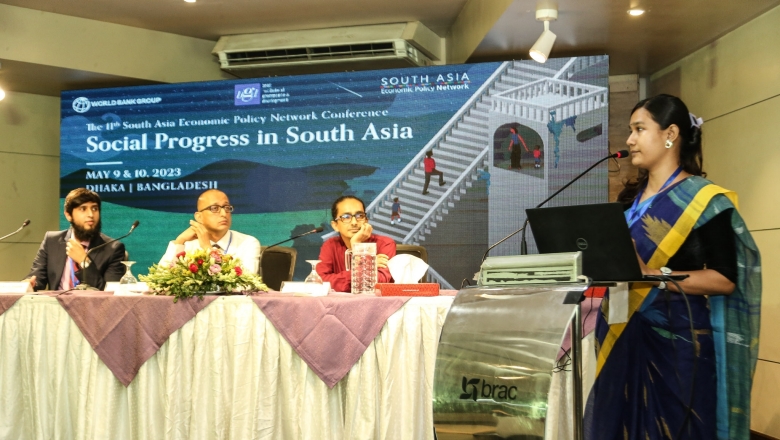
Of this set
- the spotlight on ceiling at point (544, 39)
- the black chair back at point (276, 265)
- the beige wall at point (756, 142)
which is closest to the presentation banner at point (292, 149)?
the spotlight on ceiling at point (544, 39)

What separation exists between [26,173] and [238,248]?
144 inches

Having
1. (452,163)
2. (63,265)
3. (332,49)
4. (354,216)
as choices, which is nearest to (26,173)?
(332,49)

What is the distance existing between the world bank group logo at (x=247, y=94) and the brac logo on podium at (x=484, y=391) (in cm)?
441

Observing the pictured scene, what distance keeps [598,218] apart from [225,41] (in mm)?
4865

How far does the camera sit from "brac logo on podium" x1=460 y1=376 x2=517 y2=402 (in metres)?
1.55

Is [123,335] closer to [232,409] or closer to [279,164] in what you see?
[232,409]

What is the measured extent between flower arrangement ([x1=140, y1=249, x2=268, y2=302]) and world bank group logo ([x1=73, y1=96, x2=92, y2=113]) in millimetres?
3427

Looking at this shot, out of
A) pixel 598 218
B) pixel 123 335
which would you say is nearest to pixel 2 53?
pixel 123 335

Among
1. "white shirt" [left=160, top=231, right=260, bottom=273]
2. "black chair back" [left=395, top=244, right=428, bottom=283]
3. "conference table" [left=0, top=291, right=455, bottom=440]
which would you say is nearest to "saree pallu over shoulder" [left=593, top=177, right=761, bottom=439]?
"conference table" [left=0, top=291, right=455, bottom=440]

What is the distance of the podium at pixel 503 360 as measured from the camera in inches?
59.6

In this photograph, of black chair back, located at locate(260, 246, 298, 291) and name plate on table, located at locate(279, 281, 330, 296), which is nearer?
name plate on table, located at locate(279, 281, 330, 296)

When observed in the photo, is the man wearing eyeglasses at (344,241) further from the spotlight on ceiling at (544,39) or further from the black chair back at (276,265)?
the spotlight on ceiling at (544,39)

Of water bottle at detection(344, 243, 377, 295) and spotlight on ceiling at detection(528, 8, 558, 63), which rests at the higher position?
spotlight on ceiling at detection(528, 8, 558, 63)

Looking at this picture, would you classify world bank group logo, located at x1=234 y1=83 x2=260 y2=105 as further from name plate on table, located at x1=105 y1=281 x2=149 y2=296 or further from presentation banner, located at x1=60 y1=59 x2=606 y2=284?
name plate on table, located at x1=105 y1=281 x2=149 y2=296
